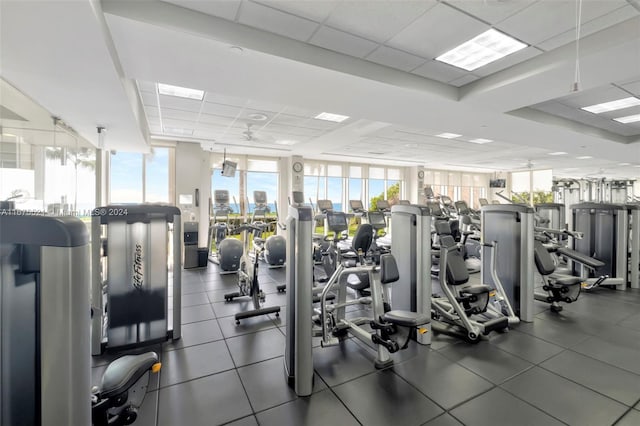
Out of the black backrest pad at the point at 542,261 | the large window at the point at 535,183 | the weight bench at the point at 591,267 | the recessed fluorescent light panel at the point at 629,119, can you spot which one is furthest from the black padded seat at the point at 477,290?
the large window at the point at 535,183

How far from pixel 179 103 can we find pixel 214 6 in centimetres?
298

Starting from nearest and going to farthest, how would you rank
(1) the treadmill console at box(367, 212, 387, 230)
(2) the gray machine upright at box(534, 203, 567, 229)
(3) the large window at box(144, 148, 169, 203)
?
(1) the treadmill console at box(367, 212, 387, 230) < (2) the gray machine upright at box(534, 203, 567, 229) < (3) the large window at box(144, 148, 169, 203)

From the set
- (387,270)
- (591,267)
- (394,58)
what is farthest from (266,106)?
(591,267)

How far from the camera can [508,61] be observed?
3.76m

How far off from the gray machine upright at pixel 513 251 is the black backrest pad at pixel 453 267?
3.06 feet

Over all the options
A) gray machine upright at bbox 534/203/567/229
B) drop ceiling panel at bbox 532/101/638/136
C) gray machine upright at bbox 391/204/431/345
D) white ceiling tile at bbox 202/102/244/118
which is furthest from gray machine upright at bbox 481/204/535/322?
white ceiling tile at bbox 202/102/244/118

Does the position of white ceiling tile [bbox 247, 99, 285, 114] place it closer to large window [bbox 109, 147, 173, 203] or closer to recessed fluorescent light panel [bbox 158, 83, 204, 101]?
recessed fluorescent light panel [bbox 158, 83, 204, 101]

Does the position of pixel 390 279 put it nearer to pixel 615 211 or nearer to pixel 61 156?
pixel 615 211

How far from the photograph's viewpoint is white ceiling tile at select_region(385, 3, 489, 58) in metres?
2.85

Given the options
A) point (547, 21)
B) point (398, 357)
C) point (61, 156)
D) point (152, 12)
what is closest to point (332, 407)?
point (398, 357)

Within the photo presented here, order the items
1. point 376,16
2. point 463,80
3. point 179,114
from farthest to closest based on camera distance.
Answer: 1. point 179,114
2. point 463,80
3. point 376,16

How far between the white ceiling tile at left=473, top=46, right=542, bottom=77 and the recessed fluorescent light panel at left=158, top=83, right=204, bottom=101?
4.23 metres

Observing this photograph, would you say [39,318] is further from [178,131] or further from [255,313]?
[178,131]

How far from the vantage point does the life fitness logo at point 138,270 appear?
9.62 ft
